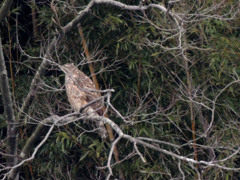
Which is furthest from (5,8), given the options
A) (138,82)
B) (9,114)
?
(138,82)

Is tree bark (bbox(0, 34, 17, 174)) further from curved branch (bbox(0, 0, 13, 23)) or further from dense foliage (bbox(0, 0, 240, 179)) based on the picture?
dense foliage (bbox(0, 0, 240, 179))

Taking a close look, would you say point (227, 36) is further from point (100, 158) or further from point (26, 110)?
point (26, 110)

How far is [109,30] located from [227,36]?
3.47 ft

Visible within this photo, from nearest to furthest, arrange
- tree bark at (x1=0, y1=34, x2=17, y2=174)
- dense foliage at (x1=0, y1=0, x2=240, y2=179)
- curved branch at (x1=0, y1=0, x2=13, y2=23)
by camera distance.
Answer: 1. tree bark at (x1=0, y1=34, x2=17, y2=174)
2. curved branch at (x1=0, y1=0, x2=13, y2=23)
3. dense foliage at (x1=0, y1=0, x2=240, y2=179)

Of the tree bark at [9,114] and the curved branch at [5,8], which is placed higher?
the curved branch at [5,8]

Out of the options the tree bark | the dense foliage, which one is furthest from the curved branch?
the dense foliage

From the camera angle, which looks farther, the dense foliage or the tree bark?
the dense foliage

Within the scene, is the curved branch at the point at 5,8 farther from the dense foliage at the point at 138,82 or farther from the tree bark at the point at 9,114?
the dense foliage at the point at 138,82

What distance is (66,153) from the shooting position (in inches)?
167

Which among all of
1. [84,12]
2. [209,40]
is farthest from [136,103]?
[84,12]

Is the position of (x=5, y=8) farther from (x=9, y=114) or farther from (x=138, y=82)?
(x=138, y=82)

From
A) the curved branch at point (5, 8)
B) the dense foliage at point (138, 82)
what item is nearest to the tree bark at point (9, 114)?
the curved branch at point (5, 8)

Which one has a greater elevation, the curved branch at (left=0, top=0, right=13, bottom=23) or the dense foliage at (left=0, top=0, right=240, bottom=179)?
the curved branch at (left=0, top=0, right=13, bottom=23)

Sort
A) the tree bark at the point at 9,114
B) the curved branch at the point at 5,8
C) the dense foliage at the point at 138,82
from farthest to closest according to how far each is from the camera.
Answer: the dense foliage at the point at 138,82 < the curved branch at the point at 5,8 < the tree bark at the point at 9,114
